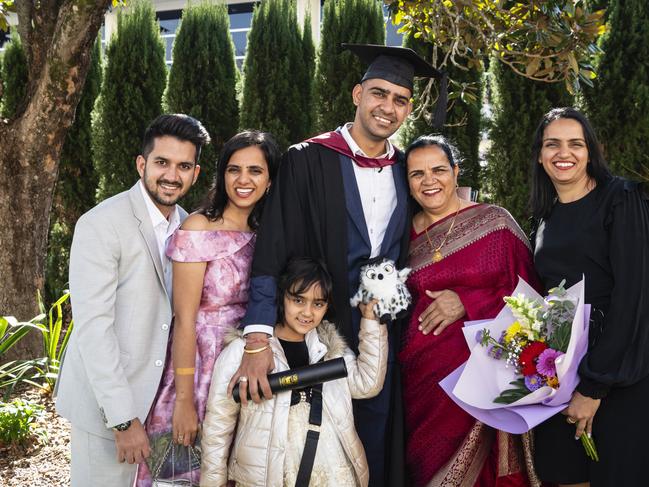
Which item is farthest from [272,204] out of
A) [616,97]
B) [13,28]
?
[13,28]

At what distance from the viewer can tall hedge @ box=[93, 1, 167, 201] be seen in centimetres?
720

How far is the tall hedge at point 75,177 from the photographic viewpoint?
7.68 metres

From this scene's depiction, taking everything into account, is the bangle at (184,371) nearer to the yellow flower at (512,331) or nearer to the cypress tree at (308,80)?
the yellow flower at (512,331)

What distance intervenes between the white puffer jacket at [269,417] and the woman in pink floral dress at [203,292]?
3.6 inches

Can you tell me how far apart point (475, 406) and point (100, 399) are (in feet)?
4.90

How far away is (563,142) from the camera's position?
2764 millimetres

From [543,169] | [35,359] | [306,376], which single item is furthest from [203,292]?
[35,359]

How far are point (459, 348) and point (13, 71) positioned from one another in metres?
7.01

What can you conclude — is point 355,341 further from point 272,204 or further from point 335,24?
point 335,24

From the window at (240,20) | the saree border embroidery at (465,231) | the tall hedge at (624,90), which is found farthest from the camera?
the window at (240,20)

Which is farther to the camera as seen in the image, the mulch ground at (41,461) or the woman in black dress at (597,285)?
the mulch ground at (41,461)

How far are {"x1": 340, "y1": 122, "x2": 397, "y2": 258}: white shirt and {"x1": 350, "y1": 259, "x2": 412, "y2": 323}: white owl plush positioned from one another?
230 mm

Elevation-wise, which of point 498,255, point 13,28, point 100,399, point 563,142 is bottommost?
Result: point 100,399

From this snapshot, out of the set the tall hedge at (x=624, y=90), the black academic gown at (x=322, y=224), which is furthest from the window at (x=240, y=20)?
the black academic gown at (x=322, y=224)
